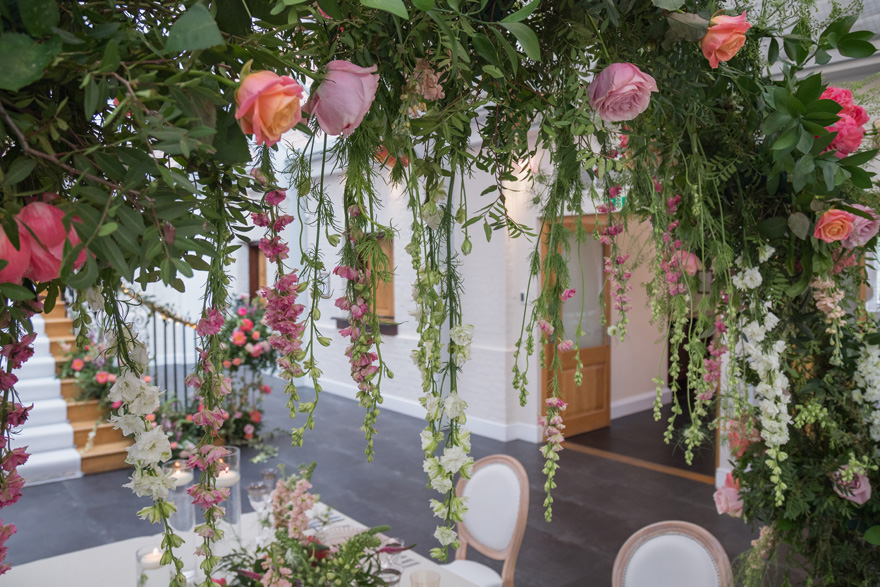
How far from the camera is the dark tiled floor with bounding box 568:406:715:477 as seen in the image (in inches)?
249

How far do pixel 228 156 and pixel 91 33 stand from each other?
106mm

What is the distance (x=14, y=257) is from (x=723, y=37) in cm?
73

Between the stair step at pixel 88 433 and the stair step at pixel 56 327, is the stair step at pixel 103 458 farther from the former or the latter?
the stair step at pixel 56 327

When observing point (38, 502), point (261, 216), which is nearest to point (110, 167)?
point (261, 216)

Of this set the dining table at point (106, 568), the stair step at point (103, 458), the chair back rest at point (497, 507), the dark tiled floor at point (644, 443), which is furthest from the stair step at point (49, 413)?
the dark tiled floor at point (644, 443)

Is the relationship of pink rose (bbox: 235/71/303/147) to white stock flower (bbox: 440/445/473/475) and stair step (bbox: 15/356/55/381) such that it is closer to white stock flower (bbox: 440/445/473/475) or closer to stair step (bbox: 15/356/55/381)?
white stock flower (bbox: 440/445/473/475)

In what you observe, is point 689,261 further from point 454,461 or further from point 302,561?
point 302,561

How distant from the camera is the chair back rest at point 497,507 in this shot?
2773 millimetres

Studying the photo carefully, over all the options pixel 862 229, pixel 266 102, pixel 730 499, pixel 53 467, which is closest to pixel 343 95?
pixel 266 102

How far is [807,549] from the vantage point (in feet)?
4.68

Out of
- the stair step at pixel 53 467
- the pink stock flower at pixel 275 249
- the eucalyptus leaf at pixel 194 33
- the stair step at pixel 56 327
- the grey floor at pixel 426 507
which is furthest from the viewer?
the stair step at pixel 56 327

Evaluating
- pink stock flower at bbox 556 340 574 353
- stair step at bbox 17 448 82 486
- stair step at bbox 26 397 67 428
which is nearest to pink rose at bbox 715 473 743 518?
pink stock flower at bbox 556 340 574 353

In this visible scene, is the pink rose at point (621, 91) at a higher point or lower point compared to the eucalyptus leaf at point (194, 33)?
higher

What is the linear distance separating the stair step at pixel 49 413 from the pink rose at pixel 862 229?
6.76 meters
